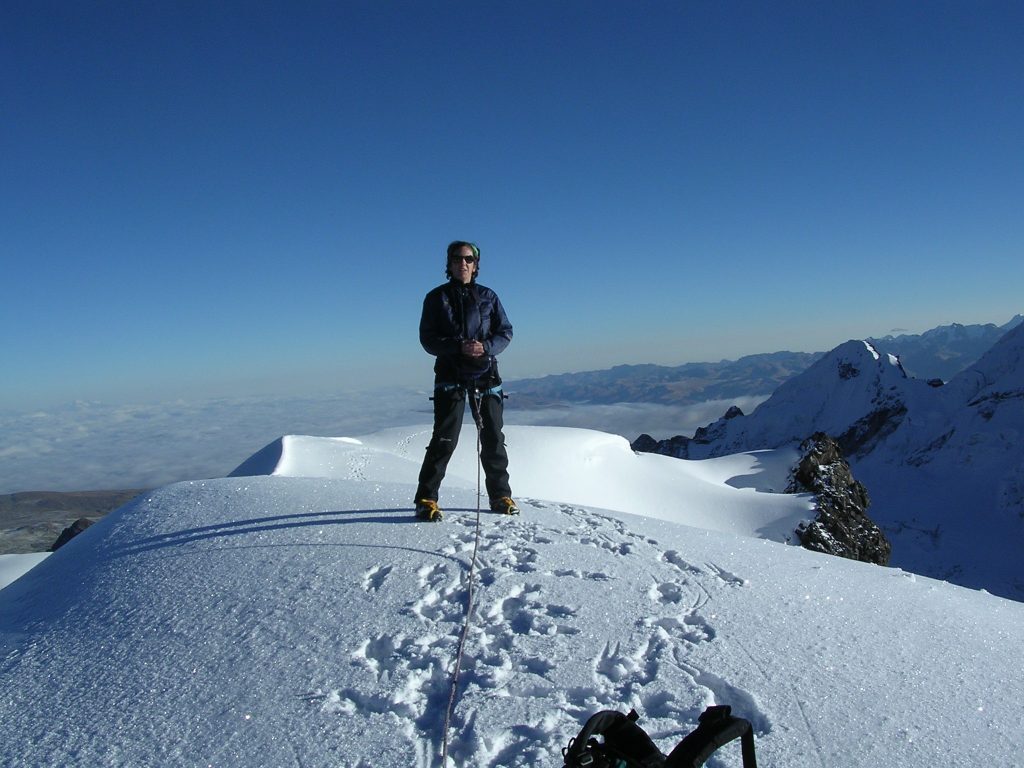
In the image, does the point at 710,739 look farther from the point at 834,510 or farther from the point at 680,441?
the point at 680,441

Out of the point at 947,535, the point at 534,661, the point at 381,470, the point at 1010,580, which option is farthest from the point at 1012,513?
the point at 534,661

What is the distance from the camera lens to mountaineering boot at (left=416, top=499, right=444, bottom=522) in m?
6.91

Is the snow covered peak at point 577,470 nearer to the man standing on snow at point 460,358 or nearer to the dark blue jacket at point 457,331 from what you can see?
the man standing on snow at point 460,358

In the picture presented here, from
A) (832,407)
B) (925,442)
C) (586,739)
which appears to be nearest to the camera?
(586,739)

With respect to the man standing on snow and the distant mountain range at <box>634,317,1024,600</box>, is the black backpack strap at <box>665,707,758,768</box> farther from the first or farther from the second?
the distant mountain range at <box>634,317,1024,600</box>

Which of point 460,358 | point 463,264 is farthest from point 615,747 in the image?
point 463,264

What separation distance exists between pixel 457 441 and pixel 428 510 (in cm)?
93

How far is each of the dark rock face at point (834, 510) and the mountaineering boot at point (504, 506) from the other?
1612 centimetres

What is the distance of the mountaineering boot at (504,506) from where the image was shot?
7.51 meters

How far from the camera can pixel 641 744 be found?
2209mm

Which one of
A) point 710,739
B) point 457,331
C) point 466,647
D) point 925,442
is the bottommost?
point 925,442

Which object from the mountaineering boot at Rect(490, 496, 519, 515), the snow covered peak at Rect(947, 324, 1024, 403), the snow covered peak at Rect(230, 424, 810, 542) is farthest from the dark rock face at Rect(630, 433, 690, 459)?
the mountaineering boot at Rect(490, 496, 519, 515)

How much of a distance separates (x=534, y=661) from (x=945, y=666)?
306 cm

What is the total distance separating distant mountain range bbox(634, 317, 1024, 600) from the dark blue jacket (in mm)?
77407
